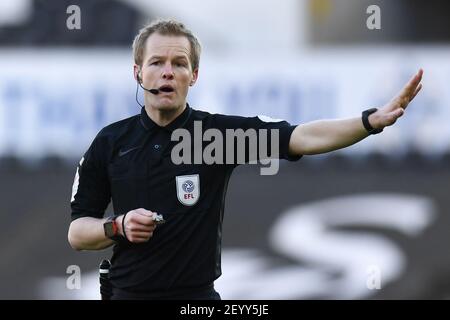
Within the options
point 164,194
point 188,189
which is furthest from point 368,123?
point 164,194

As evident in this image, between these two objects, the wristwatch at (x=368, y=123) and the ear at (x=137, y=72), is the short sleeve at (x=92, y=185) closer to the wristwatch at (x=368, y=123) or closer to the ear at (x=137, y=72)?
the ear at (x=137, y=72)

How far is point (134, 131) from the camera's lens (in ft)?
16.2

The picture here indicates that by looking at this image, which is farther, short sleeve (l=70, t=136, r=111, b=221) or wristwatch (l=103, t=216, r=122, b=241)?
short sleeve (l=70, t=136, r=111, b=221)

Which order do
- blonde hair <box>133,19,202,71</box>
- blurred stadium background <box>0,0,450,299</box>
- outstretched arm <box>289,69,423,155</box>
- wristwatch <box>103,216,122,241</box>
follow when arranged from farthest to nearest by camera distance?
blurred stadium background <box>0,0,450,299</box> → blonde hair <box>133,19,202,71</box> → wristwatch <box>103,216,122,241</box> → outstretched arm <box>289,69,423,155</box>

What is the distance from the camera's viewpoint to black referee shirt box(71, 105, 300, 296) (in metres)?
4.77

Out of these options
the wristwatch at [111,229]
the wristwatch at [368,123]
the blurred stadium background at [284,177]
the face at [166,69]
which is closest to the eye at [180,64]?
the face at [166,69]

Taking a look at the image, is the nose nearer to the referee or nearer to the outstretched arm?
the referee

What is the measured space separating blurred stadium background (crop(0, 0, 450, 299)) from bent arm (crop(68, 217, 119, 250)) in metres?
4.82

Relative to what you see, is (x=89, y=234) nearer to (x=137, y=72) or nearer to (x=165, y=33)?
(x=137, y=72)

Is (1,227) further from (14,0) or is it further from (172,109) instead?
(172,109)

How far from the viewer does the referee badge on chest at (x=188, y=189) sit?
4773 millimetres

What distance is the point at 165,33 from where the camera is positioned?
15.8 ft

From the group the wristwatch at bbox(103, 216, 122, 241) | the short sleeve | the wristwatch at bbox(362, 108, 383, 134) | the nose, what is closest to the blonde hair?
the nose

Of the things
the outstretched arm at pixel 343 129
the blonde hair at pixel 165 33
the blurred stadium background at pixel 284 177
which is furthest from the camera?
the blurred stadium background at pixel 284 177
